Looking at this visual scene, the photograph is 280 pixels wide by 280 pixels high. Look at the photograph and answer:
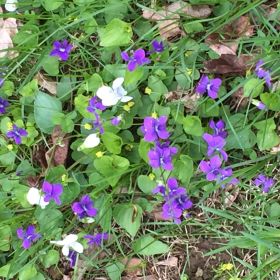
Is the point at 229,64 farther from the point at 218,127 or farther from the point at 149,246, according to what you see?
the point at 149,246

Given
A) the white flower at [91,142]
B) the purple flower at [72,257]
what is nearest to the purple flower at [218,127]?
the white flower at [91,142]

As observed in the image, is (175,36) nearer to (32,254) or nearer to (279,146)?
(279,146)

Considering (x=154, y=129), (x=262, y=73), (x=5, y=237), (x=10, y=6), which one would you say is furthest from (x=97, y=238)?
(x=10, y=6)

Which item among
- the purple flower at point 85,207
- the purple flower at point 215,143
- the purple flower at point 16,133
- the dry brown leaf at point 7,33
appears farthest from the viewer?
the dry brown leaf at point 7,33

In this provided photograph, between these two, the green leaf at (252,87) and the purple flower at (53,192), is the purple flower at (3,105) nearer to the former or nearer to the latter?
the purple flower at (53,192)

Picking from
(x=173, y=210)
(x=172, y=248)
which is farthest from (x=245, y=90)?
(x=172, y=248)

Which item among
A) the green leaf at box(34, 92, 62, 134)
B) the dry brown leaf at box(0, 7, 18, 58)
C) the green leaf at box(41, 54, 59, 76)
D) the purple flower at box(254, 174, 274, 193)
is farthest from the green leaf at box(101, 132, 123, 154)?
the dry brown leaf at box(0, 7, 18, 58)
